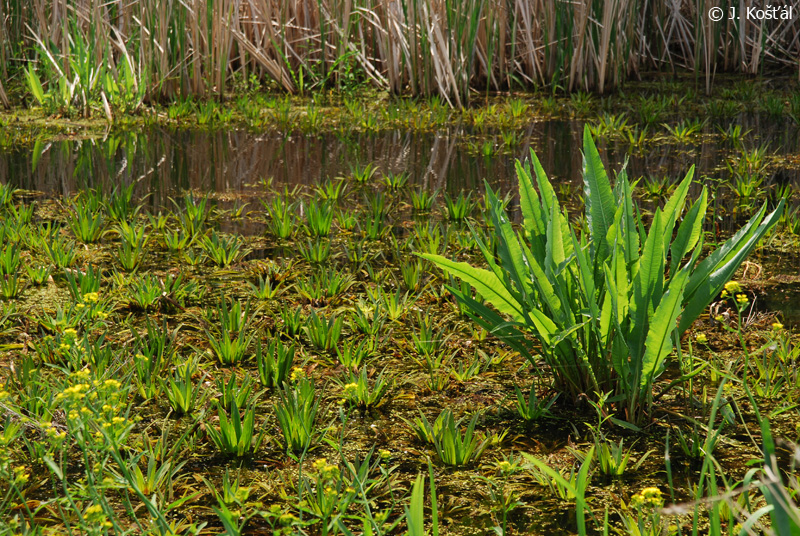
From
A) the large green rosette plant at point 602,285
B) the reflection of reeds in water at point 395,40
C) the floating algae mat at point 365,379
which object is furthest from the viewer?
the reflection of reeds in water at point 395,40

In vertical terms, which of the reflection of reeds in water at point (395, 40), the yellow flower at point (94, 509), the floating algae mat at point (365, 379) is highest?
the reflection of reeds in water at point (395, 40)

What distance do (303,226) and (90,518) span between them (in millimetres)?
2321

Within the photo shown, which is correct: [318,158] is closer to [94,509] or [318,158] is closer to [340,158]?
[340,158]

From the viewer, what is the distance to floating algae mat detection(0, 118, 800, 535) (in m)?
1.50

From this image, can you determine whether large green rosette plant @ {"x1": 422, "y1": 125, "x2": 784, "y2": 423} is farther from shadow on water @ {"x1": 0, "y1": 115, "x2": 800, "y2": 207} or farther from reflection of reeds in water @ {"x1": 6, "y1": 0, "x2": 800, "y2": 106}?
reflection of reeds in water @ {"x1": 6, "y1": 0, "x2": 800, "y2": 106}

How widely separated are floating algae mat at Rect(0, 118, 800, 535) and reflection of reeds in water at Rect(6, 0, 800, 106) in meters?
3.00

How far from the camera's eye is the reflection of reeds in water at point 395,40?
20.9 feet

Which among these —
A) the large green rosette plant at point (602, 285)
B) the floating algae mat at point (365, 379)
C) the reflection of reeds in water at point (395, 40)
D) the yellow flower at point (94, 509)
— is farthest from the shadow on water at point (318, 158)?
the yellow flower at point (94, 509)

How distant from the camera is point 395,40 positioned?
6941 mm

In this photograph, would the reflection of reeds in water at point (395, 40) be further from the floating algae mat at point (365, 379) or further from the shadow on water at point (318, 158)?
the floating algae mat at point (365, 379)

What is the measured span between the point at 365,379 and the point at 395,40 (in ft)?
18.1

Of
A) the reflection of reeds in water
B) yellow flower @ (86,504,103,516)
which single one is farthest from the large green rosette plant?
the reflection of reeds in water

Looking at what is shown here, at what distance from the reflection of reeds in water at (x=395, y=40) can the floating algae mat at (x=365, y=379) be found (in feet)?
9.83

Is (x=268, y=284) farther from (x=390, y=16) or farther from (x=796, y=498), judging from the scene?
(x=390, y=16)
